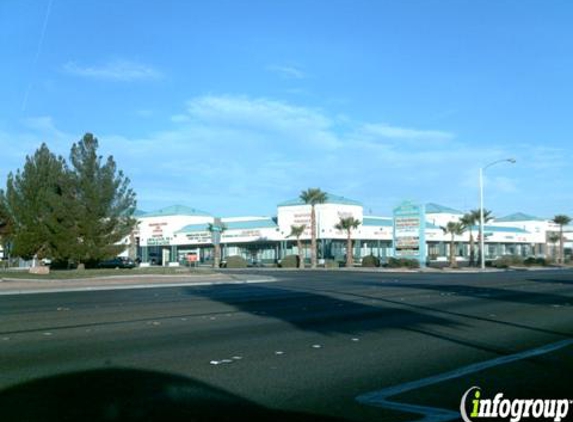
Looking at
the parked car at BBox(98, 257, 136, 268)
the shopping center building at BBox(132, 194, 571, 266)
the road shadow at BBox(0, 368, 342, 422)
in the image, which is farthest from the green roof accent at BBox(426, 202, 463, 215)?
the road shadow at BBox(0, 368, 342, 422)

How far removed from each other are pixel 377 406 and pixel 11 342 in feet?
29.1

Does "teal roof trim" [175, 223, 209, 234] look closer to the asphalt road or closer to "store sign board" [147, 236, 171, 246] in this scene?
"store sign board" [147, 236, 171, 246]

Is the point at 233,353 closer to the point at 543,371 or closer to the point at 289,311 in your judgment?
the point at 543,371

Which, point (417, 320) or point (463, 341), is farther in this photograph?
point (417, 320)

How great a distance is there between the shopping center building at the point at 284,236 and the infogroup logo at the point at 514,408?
71.7 metres

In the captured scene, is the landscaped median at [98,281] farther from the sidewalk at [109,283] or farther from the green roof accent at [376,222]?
the green roof accent at [376,222]

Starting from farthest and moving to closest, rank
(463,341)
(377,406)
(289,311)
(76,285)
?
(76,285) < (289,311) < (463,341) < (377,406)

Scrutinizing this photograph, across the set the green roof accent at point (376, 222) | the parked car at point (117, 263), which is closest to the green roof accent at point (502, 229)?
the green roof accent at point (376, 222)

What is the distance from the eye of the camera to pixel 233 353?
12781 millimetres

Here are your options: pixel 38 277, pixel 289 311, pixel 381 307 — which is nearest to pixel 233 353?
pixel 289 311

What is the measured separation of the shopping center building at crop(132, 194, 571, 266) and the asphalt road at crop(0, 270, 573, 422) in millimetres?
60965

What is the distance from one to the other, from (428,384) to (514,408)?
1683 millimetres

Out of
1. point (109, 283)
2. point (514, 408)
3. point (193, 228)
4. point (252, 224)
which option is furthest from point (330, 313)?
point (193, 228)

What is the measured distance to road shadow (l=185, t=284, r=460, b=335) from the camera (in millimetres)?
16969
